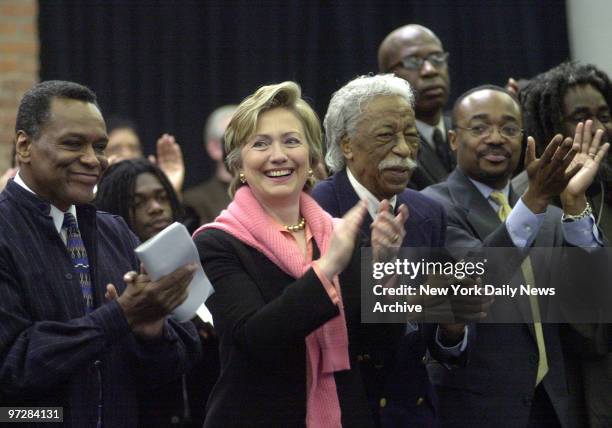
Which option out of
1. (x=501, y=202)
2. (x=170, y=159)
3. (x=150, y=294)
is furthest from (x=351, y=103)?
(x=170, y=159)

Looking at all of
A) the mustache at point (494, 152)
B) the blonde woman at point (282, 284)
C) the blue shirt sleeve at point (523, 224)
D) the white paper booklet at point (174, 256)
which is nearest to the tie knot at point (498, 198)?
the mustache at point (494, 152)

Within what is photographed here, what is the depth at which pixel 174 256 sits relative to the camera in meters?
2.68

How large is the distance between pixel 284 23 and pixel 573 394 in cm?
311

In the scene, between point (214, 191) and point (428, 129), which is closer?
point (428, 129)

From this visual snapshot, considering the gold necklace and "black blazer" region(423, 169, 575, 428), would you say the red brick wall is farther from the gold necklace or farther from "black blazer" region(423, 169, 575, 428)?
the gold necklace

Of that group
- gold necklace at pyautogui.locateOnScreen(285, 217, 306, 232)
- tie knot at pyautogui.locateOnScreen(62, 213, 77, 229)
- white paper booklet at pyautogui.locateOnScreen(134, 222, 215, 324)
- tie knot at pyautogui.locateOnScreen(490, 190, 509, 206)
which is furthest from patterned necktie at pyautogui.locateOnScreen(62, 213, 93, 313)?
tie knot at pyautogui.locateOnScreen(490, 190, 509, 206)

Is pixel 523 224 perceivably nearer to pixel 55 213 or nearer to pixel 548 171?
pixel 548 171

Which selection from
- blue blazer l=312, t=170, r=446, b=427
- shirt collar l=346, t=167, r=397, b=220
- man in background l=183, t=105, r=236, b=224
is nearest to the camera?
blue blazer l=312, t=170, r=446, b=427

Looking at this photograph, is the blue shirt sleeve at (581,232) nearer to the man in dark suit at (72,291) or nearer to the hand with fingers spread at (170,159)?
the man in dark suit at (72,291)

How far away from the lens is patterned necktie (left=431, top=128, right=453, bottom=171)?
4.51 m

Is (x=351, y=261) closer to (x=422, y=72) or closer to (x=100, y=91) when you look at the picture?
(x=422, y=72)

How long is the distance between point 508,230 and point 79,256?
4.15 ft

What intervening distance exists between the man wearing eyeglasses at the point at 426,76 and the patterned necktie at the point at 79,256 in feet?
6.00

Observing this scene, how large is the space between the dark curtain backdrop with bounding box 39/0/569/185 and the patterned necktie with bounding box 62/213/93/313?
3.07m
